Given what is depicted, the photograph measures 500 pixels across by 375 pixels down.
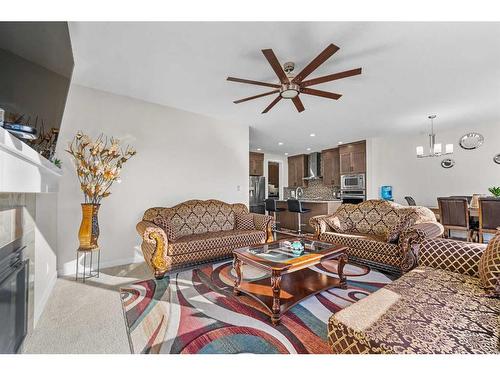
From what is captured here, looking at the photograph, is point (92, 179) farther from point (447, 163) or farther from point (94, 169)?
point (447, 163)

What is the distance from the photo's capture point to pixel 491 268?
4.66 feet

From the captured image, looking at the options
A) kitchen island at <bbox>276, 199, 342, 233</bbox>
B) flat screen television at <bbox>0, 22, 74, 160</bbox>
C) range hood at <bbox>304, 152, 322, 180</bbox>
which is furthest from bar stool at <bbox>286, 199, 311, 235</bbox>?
flat screen television at <bbox>0, 22, 74, 160</bbox>

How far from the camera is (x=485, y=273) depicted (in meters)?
1.45

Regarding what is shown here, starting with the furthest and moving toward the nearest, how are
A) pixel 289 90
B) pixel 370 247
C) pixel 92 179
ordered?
pixel 370 247, pixel 92 179, pixel 289 90

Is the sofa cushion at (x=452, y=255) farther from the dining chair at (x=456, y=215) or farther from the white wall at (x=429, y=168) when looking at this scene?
the white wall at (x=429, y=168)

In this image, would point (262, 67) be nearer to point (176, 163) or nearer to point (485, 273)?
point (176, 163)

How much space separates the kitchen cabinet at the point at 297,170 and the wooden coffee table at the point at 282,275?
5432 mm

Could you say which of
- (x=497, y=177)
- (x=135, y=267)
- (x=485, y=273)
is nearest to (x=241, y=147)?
(x=135, y=267)

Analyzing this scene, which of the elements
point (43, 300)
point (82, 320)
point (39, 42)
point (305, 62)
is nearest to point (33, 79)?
point (39, 42)

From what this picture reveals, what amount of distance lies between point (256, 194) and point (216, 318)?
17.3 feet

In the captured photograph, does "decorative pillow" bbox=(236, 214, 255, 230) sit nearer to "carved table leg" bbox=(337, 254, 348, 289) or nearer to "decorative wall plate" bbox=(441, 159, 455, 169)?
"carved table leg" bbox=(337, 254, 348, 289)

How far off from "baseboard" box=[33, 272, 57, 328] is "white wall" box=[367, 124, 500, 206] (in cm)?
656

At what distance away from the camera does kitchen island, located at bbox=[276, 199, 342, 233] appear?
5598mm
